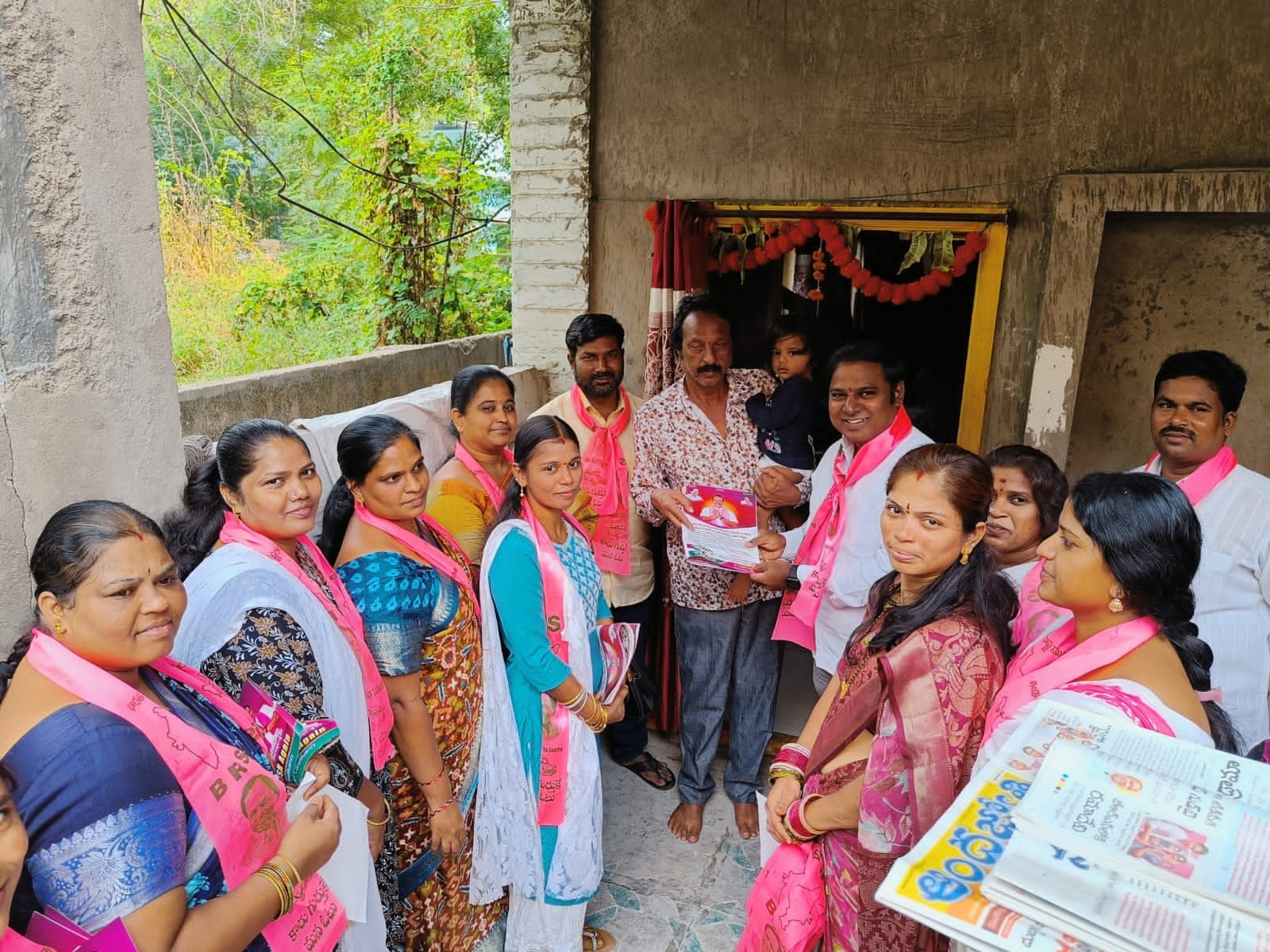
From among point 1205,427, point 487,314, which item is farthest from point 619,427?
point 487,314

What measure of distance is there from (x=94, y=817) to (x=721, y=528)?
7.88 feet

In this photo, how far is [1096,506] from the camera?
1.70 meters

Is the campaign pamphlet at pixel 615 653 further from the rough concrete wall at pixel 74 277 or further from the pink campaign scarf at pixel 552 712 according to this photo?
the rough concrete wall at pixel 74 277

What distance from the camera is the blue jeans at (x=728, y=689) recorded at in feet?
11.7

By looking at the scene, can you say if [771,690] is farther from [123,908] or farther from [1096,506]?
[123,908]

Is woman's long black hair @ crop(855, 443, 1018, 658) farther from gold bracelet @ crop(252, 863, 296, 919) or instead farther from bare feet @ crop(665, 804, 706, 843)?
bare feet @ crop(665, 804, 706, 843)

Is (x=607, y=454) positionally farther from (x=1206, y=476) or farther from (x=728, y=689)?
(x=1206, y=476)

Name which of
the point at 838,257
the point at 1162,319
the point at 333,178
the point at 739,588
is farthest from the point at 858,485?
the point at 333,178

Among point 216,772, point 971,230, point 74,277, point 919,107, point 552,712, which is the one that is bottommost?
point 552,712

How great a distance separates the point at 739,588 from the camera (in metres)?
3.47

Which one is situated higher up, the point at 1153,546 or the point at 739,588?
the point at 1153,546

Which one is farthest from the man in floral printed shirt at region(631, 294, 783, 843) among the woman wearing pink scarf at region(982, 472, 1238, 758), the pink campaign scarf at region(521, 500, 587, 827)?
the woman wearing pink scarf at region(982, 472, 1238, 758)

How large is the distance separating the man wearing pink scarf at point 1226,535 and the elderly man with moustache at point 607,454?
2.07 meters

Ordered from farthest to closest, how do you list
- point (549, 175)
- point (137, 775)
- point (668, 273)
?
point (549, 175) → point (668, 273) → point (137, 775)
